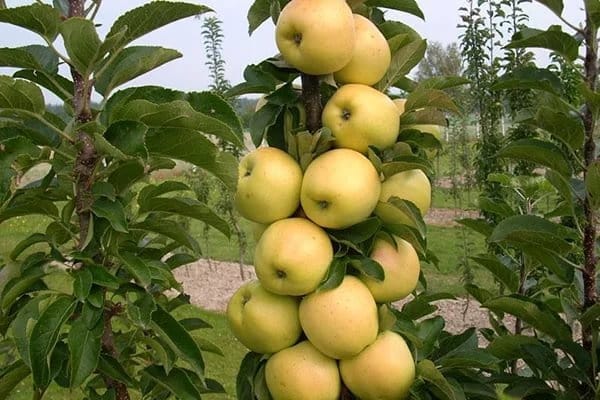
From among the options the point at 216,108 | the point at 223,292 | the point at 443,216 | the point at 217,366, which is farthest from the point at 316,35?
the point at 443,216

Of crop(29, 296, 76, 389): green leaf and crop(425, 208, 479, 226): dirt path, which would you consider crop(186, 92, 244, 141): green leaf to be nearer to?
crop(29, 296, 76, 389): green leaf

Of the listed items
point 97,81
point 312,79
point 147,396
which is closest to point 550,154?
point 312,79

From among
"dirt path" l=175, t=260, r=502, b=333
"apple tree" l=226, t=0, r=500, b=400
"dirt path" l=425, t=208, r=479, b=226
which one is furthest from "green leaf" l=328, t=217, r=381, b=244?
"dirt path" l=425, t=208, r=479, b=226

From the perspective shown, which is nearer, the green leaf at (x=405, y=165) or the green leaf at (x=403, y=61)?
the green leaf at (x=405, y=165)

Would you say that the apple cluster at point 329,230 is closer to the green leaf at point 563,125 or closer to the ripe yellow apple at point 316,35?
the ripe yellow apple at point 316,35

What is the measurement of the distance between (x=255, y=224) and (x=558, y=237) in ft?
2.11

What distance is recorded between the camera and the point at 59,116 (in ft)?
4.73

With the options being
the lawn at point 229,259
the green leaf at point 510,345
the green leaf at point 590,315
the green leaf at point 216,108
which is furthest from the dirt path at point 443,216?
the green leaf at point 216,108

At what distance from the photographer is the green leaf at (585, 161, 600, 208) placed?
1370 mm

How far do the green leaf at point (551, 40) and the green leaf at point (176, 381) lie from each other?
1.02 metres

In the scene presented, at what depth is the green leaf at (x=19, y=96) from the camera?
4.00 ft

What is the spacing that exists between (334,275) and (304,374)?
7.5 inches

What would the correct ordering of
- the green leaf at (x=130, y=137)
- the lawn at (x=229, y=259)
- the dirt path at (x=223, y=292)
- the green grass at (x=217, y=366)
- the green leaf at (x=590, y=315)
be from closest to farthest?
the green leaf at (x=130, y=137) < the green leaf at (x=590, y=315) < the green grass at (x=217, y=366) < the lawn at (x=229, y=259) < the dirt path at (x=223, y=292)

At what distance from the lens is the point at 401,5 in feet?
4.88
